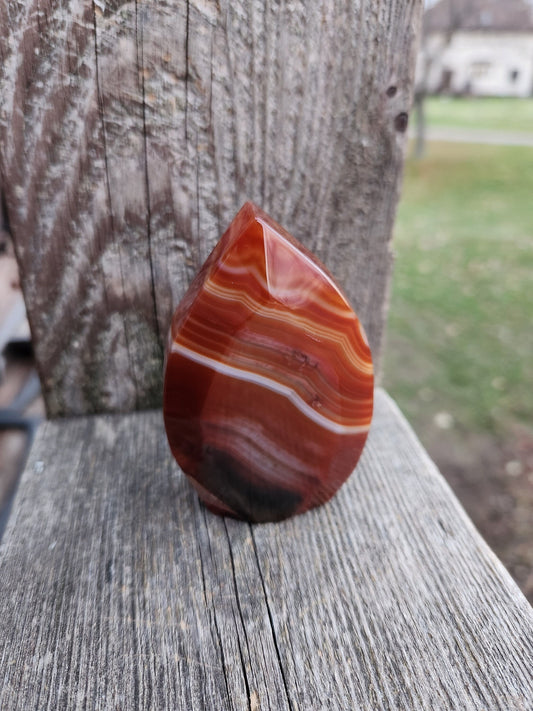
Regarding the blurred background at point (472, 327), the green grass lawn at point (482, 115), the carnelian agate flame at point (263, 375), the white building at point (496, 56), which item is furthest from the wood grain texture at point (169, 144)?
the white building at point (496, 56)

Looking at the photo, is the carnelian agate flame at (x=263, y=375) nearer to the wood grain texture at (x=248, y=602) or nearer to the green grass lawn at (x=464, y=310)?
the wood grain texture at (x=248, y=602)

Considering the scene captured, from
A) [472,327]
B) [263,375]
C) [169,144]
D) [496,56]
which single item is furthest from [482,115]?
[263,375]

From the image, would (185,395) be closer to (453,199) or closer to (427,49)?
(453,199)

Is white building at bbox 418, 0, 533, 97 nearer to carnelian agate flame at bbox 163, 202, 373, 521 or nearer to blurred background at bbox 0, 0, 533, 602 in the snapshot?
blurred background at bbox 0, 0, 533, 602

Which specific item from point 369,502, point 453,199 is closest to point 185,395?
point 369,502

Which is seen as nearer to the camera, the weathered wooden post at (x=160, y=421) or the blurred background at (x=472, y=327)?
the weathered wooden post at (x=160, y=421)

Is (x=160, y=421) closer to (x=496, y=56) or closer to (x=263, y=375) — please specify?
(x=263, y=375)

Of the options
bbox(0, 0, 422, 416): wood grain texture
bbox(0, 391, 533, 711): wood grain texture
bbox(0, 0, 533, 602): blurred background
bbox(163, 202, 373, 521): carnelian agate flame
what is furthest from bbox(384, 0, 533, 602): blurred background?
bbox(0, 0, 422, 416): wood grain texture
